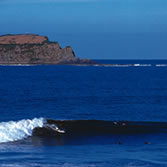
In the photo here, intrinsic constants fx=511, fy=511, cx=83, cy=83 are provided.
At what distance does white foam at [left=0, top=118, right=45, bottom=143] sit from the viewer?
3347 cm

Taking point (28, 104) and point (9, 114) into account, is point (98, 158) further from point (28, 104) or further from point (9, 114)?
point (28, 104)

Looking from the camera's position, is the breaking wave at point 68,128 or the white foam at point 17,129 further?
the breaking wave at point 68,128

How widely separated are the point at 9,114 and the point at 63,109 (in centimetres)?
737

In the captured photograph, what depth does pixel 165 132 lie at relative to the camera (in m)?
38.8

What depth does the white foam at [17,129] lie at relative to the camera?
33469mm

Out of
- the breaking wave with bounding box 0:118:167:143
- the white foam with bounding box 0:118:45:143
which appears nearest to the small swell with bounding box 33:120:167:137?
the breaking wave with bounding box 0:118:167:143

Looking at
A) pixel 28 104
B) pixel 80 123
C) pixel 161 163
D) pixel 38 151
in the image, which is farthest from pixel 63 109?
pixel 161 163

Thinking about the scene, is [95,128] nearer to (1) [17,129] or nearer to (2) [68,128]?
(2) [68,128]

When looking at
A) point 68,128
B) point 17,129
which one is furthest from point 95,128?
point 17,129

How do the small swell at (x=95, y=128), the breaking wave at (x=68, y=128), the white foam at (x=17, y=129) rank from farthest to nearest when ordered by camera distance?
the small swell at (x=95, y=128)
the breaking wave at (x=68, y=128)
the white foam at (x=17, y=129)

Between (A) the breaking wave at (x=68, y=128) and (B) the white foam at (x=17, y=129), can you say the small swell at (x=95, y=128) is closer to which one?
(A) the breaking wave at (x=68, y=128)

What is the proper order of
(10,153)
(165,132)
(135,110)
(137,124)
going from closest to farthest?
(10,153), (165,132), (137,124), (135,110)

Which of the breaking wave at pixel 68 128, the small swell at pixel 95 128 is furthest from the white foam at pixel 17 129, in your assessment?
the small swell at pixel 95 128

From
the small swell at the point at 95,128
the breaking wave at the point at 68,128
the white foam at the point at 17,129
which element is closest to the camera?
the white foam at the point at 17,129
